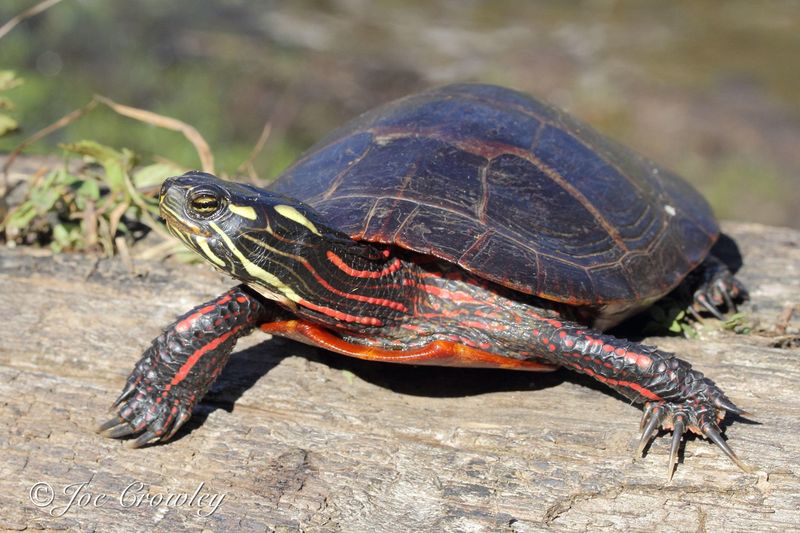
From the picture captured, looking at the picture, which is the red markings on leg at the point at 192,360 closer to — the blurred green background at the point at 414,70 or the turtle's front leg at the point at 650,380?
the turtle's front leg at the point at 650,380

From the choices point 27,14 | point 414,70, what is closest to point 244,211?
point 27,14

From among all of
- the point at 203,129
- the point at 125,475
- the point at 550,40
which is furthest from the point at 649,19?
the point at 125,475

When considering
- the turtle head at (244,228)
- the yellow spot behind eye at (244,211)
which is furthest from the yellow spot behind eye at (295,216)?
the yellow spot behind eye at (244,211)

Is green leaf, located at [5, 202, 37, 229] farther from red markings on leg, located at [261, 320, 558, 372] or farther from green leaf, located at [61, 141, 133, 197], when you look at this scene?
red markings on leg, located at [261, 320, 558, 372]

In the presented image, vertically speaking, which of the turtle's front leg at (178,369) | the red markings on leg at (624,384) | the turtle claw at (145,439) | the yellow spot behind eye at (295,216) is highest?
the yellow spot behind eye at (295,216)

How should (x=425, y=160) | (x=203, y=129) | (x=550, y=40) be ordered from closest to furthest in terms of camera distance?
(x=425, y=160) < (x=203, y=129) < (x=550, y=40)

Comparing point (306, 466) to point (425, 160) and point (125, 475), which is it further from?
point (425, 160)
